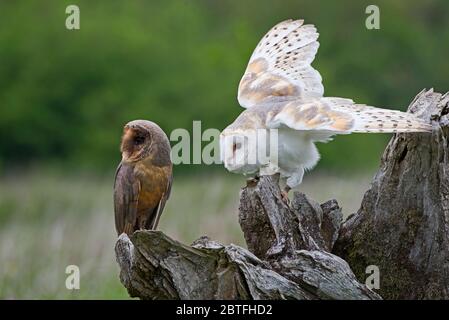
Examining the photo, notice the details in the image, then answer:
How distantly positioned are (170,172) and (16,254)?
5.91m

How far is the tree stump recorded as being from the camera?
6.10 meters

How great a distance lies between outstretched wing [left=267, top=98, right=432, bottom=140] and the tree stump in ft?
1.23

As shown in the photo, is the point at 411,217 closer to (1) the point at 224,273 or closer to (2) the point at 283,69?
(1) the point at 224,273

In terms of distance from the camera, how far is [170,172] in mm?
7422

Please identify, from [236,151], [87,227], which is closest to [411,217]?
[236,151]

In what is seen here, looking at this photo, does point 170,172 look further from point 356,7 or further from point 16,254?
point 356,7

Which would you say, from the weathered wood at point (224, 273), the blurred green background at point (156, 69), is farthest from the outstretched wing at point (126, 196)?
the blurred green background at point (156, 69)

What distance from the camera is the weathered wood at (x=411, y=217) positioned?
658cm

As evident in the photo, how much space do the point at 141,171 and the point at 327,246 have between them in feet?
4.54

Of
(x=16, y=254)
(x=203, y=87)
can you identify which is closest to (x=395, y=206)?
(x=16, y=254)

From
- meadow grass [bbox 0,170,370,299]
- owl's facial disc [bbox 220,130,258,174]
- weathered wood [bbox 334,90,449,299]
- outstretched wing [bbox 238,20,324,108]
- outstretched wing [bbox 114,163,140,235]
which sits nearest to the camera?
owl's facial disc [bbox 220,130,258,174]

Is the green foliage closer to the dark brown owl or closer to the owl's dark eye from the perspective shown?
the dark brown owl

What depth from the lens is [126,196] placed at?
24.2 ft

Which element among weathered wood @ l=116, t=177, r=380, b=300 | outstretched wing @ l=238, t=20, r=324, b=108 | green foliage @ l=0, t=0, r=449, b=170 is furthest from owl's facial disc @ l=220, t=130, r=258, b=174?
green foliage @ l=0, t=0, r=449, b=170
